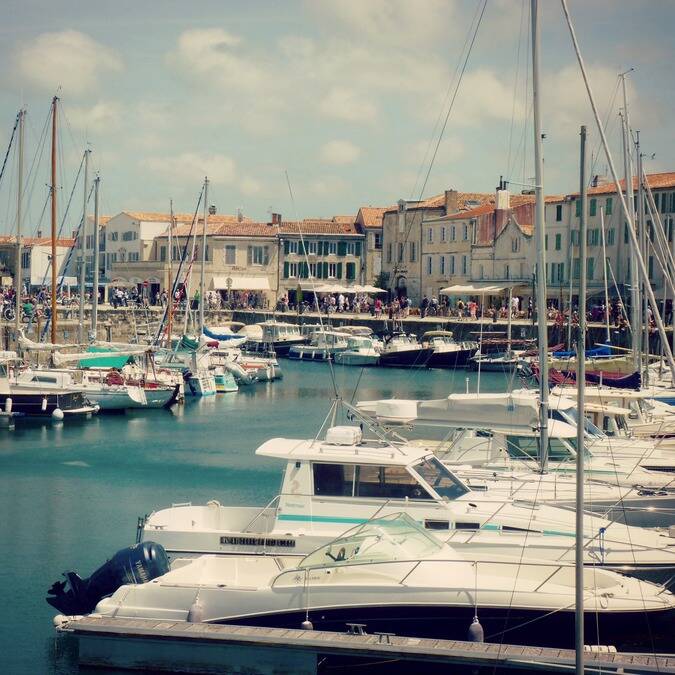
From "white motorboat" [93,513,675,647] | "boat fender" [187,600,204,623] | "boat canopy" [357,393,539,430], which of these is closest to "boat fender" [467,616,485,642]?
"white motorboat" [93,513,675,647]

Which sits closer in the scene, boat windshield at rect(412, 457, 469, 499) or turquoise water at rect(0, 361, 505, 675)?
boat windshield at rect(412, 457, 469, 499)

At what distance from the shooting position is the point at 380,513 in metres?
18.8

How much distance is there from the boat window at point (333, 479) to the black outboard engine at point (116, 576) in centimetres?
271

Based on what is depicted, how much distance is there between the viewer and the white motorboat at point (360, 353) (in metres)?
74.6

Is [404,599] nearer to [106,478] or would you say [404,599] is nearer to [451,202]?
[106,478]

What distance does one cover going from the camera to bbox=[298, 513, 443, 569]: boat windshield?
16500 millimetres

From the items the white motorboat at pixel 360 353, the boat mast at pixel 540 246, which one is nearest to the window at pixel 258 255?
the white motorboat at pixel 360 353

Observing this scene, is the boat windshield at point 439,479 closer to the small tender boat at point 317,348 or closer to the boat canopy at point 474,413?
the boat canopy at point 474,413

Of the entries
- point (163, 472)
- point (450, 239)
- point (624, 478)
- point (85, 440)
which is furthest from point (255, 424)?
point (450, 239)

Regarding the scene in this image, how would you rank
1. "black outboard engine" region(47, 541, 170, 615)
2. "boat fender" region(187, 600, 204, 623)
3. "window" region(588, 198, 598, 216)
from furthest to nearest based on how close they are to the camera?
"window" region(588, 198, 598, 216) → "black outboard engine" region(47, 541, 170, 615) → "boat fender" region(187, 600, 204, 623)

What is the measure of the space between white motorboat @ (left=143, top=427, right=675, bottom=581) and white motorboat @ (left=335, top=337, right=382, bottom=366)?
179 ft

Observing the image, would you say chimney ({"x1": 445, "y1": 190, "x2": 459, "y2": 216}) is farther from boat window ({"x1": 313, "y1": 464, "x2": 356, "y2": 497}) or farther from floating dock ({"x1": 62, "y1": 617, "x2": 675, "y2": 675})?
floating dock ({"x1": 62, "y1": 617, "x2": 675, "y2": 675})

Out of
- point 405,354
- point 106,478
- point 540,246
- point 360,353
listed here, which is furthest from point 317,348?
point 540,246

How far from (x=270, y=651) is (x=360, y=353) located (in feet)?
194
